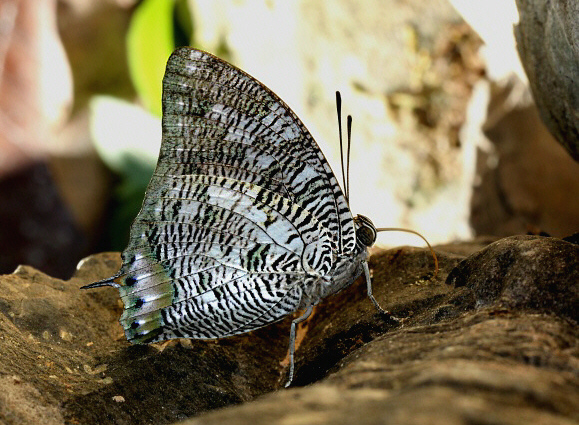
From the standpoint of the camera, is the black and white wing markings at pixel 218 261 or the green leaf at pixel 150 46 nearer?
the black and white wing markings at pixel 218 261

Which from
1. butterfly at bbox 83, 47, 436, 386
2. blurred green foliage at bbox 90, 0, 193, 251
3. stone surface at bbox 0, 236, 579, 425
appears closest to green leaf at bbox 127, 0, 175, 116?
blurred green foliage at bbox 90, 0, 193, 251

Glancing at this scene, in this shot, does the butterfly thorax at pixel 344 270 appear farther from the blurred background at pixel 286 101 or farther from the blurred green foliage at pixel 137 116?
the blurred green foliage at pixel 137 116

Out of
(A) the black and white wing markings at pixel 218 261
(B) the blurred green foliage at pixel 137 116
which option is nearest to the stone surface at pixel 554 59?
(A) the black and white wing markings at pixel 218 261

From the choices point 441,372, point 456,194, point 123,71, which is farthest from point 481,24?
point 123,71

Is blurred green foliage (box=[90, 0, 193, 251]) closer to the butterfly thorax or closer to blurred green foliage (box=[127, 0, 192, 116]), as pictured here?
blurred green foliage (box=[127, 0, 192, 116])

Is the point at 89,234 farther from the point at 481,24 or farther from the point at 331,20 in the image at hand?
the point at 481,24

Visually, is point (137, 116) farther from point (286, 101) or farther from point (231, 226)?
Answer: point (231, 226)
